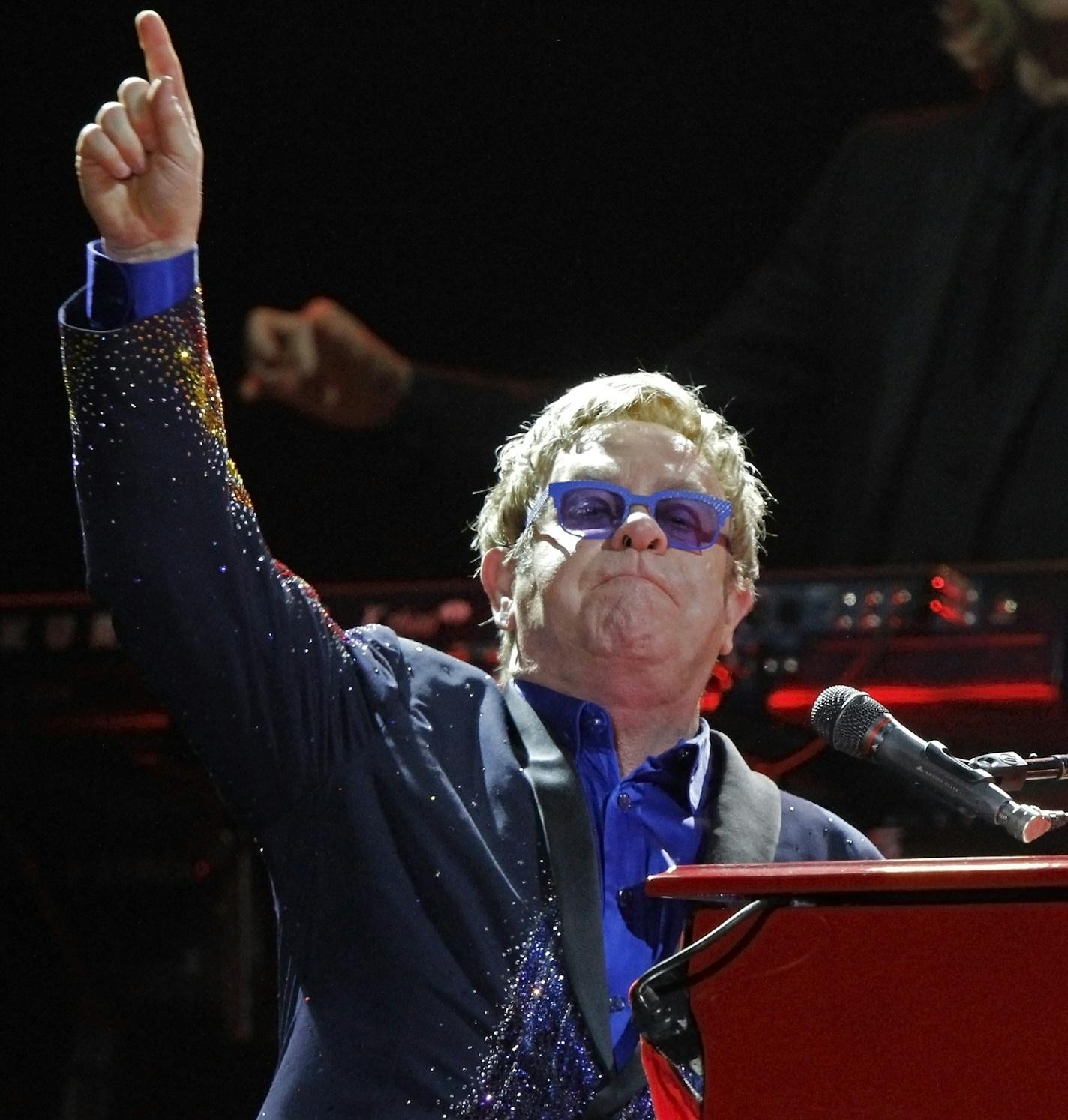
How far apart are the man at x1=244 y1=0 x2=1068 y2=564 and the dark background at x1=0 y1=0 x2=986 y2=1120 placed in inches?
3.0

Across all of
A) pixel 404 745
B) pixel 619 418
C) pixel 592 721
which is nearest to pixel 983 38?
pixel 619 418

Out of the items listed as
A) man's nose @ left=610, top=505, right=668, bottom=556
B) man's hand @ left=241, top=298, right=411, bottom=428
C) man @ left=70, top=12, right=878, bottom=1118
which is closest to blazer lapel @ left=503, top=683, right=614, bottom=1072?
man @ left=70, top=12, right=878, bottom=1118

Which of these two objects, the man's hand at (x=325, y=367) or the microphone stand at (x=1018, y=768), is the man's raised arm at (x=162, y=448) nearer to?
the microphone stand at (x=1018, y=768)

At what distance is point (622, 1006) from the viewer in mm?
1680

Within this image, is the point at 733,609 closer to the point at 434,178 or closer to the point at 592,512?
the point at 592,512

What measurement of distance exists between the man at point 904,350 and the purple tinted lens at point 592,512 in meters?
1.73

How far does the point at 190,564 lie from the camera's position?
63.6 inches

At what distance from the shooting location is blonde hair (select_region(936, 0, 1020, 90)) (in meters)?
3.78

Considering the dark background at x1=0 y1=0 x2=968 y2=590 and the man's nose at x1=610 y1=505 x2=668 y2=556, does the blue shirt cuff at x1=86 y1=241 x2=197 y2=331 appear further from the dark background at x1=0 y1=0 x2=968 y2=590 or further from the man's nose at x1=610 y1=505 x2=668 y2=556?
the dark background at x1=0 y1=0 x2=968 y2=590

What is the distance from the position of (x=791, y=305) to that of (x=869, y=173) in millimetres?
383

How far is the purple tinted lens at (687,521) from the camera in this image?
81.3 inches

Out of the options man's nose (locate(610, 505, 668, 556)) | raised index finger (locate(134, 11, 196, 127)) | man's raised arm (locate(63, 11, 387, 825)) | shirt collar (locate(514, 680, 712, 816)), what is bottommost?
shirt collar (locate(514, 680, 712, 816))

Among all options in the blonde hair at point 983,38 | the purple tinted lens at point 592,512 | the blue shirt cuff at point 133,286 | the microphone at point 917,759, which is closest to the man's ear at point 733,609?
the purple tinted lens at point 592,512

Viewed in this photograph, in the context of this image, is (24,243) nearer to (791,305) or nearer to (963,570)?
(791,305)
